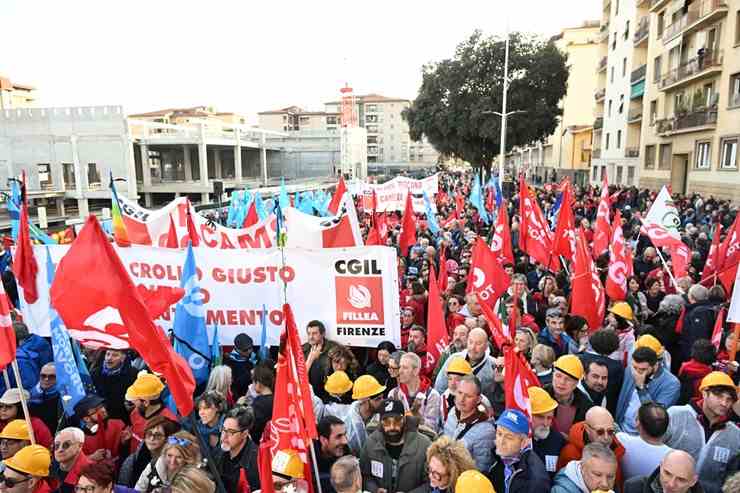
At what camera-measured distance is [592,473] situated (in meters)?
2.80

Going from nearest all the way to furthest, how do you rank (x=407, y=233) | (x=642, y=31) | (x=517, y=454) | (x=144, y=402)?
(x=517, y=454), (x=144, y=402), (x=407, y=233), (x=642, y=31)

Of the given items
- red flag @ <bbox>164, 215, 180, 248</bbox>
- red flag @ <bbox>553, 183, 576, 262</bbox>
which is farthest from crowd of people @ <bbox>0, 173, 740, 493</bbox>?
red flag @ <bbox>553, 183, 576, 262</bbox>

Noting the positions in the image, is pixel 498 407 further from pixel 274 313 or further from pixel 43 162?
pixel 43 162

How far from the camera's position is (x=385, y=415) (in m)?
3.49

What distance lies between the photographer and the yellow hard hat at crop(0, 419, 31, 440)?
3782 mm

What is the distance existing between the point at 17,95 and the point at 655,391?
92835 mm

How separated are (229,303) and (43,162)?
126ft

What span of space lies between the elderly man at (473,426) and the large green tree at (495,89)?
116 feet

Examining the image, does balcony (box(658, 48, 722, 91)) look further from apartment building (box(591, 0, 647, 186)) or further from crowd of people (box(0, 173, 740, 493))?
crowd of people (box(0, 173, 740, 493))

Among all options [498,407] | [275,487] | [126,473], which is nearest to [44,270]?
[126,473]

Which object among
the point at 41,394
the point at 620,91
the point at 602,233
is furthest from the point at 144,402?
the point at 620,91

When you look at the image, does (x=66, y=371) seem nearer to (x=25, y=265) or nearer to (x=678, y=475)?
(x=25, y=265)

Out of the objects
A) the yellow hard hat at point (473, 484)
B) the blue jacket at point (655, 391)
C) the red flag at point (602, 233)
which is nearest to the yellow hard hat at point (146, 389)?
the yellow hard hat at point (473, 484)

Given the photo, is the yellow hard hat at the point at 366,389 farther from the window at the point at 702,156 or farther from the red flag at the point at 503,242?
the window at the point at 702,156
